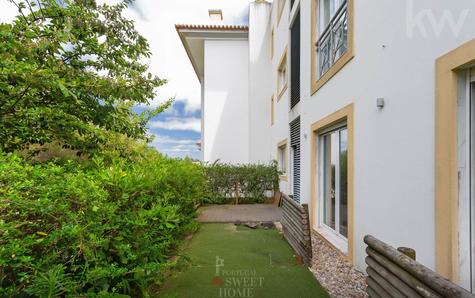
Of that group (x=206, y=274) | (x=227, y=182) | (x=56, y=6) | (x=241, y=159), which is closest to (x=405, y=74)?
(x=206, y=274)

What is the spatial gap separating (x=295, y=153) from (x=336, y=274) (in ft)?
18.5

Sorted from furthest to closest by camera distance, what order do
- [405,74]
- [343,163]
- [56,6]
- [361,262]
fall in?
1. [343,163]
2. [361,262]
3. [56,6]
4. [405,74]

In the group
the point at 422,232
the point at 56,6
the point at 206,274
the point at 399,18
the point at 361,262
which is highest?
the point at 56,6

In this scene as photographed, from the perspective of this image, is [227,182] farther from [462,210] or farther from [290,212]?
[462,210]

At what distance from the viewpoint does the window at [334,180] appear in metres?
5.06

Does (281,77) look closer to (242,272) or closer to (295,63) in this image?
(295,63)

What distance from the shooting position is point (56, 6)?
3.47 metres

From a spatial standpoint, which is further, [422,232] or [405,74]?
[405,74]

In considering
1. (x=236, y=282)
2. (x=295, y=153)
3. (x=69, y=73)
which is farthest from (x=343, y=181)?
(x=69, y=73)

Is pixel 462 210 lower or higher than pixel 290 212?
Answer: higher

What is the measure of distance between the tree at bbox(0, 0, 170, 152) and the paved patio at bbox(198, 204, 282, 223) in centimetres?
469

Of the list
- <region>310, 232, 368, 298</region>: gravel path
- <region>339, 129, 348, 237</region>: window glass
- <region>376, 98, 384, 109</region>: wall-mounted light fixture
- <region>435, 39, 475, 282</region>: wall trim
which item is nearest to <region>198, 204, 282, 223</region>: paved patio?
<region>339, 129, 348, 237</region>: window glass

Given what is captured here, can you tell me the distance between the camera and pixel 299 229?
14.9ft

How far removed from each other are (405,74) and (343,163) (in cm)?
237
